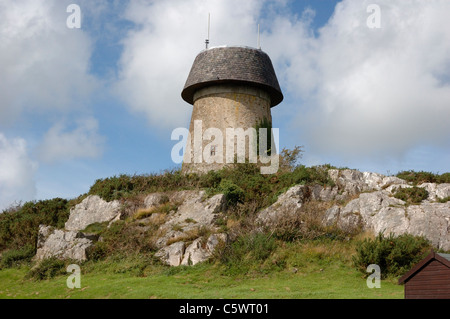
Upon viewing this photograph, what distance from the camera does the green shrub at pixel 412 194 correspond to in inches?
777

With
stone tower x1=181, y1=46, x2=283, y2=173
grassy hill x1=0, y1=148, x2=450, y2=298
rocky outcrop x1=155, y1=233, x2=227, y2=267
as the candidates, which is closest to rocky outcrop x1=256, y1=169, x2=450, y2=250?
grassy hill x1=0, y1=148, x2=450, y2=298

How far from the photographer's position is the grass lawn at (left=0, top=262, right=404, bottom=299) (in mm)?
13250

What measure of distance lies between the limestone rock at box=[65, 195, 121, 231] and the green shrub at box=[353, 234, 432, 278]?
11.6m

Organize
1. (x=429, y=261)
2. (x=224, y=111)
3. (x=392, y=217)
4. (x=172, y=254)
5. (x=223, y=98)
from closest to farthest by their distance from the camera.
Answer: (x=429, y=261), (x=172, y=254), (x=392, y=217), (x=224, y=111), (x=223, y=98)

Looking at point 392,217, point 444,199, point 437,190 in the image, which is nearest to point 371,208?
point 392,217

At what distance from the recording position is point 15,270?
19.4 m

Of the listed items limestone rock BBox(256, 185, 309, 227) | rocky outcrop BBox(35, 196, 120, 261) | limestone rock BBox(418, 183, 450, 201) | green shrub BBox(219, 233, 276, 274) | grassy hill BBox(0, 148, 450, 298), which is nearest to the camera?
grassy hill BBox(0, 148, 450, 298)

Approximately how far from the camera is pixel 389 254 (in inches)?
612

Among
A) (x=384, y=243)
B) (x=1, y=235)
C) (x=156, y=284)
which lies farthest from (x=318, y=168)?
(x=1, y=235)

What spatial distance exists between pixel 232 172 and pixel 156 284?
10.3 m

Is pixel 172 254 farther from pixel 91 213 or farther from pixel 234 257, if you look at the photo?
pixel 91 213

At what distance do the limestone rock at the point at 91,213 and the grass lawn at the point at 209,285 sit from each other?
457 centimetres

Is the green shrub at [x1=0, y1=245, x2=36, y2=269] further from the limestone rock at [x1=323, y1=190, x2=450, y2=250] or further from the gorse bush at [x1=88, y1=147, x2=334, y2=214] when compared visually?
the limestone rock at [x1=323, y1=190, x2=450, y2=250]

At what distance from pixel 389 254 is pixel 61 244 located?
13504 mm
